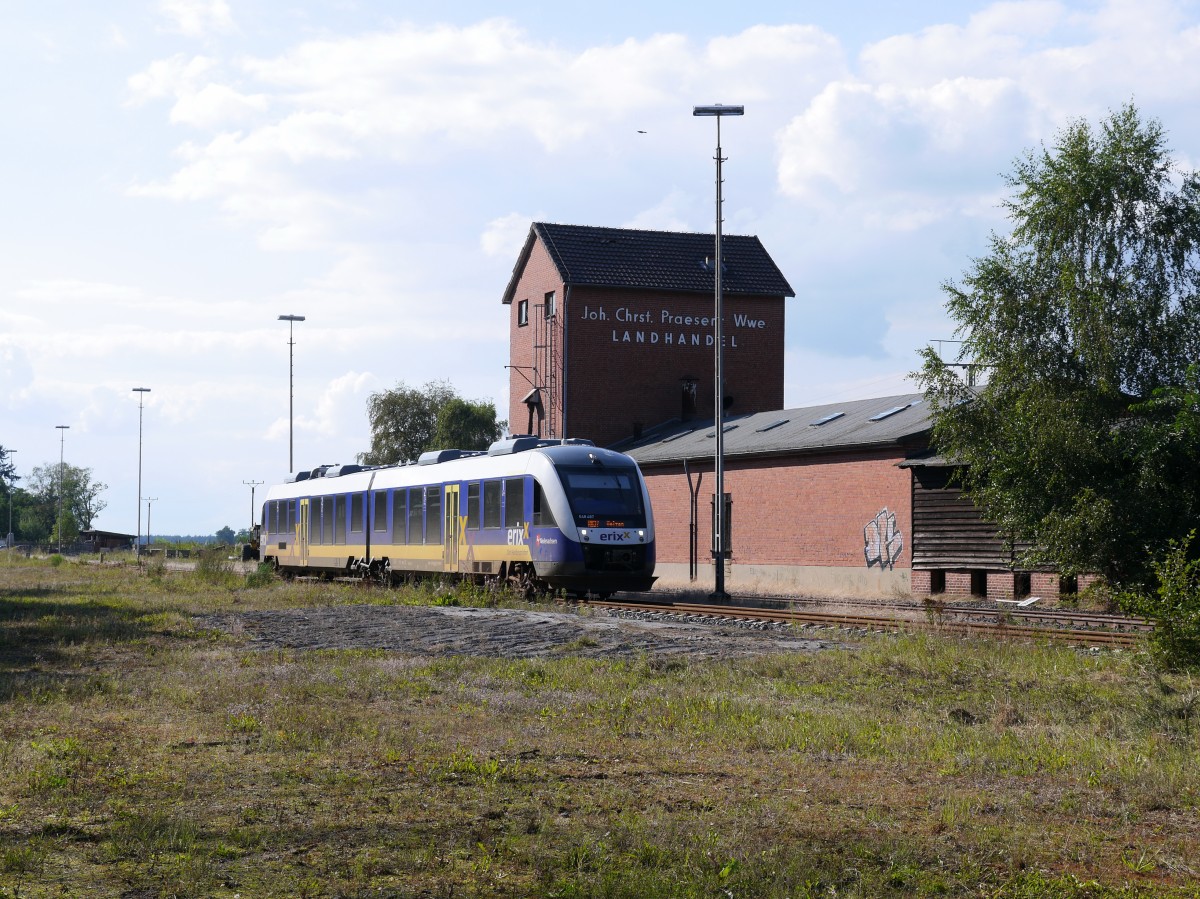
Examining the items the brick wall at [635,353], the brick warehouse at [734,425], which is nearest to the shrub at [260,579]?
the brick warehouse at [734,425]

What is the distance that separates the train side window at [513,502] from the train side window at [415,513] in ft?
15.7

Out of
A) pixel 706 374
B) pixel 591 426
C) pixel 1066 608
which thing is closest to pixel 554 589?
pixel 1066 608

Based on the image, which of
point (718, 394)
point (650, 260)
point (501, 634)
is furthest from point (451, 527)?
point (650, 260)

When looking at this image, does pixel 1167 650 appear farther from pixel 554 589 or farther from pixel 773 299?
pixel 773 299

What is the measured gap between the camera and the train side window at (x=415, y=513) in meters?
31.4

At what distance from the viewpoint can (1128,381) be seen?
27406 mm

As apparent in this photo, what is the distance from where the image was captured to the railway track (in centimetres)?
1733

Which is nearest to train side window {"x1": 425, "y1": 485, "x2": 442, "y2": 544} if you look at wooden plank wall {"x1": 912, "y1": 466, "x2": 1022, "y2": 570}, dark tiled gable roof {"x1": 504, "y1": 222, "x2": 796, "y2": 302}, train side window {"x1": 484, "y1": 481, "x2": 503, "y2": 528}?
train side window {"x1": 484, "y1": 481, "x2": 503, "y2": 528}

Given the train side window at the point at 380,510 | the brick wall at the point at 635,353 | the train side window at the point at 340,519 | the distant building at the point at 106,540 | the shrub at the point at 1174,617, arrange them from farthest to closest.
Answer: the distant building at the point at 106,540 → the brick wall at the point at 635,353 → the train side window at the point at 340,519 → the train side window at the point at 380,510 → the shrub at the point at 1174,617

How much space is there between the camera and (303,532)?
133 feet

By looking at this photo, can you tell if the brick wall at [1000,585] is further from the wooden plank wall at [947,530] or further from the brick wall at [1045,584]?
the brick wall at [1045,584]

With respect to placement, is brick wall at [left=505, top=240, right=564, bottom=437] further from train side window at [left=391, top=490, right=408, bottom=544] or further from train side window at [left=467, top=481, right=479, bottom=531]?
train side window at [left=467, top=481, right=479, bottom=531]

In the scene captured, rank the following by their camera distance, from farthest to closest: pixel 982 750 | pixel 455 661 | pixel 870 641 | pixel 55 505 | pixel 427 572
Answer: pixel 55 505 → pixel 427 572 → pixel 870 641 → pixel 455 661 → pixel 982 750

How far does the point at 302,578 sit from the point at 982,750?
33903mm
